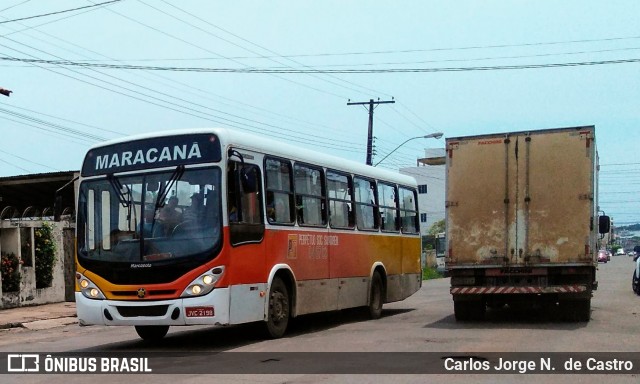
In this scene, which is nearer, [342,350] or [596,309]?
[342,350]

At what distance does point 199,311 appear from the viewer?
10.8 meters

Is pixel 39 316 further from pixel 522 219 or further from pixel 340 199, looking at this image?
pixel 522 219

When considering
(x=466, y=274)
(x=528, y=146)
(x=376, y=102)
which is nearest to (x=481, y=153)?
(x=528, y=146)

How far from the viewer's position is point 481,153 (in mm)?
14664

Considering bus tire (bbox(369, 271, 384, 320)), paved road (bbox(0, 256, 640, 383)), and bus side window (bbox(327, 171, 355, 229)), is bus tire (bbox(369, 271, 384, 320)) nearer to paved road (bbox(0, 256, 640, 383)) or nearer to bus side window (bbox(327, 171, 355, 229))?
paved road (bbox(0, 256, 640, 383))

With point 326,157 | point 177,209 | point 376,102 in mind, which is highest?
point 376,102

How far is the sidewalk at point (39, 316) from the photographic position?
16.9m

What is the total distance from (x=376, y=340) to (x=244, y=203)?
9.79 ft

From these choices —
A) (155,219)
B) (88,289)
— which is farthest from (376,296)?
(88,289)

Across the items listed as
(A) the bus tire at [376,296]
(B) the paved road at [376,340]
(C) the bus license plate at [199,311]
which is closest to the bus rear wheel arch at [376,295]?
(A) the bus tire at [376,296]

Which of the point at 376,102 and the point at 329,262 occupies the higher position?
the point at 376,102

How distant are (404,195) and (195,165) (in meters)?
8.19

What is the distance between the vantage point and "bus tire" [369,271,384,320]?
1622cm

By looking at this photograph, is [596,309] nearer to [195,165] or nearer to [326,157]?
[326,157]
